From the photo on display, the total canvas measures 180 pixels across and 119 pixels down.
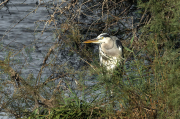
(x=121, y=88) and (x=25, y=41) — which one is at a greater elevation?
(x=121, y=88)

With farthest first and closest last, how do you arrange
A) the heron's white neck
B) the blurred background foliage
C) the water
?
the water, the heron's white neck, the blurred background foliage

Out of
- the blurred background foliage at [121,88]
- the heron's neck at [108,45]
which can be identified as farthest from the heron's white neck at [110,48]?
the blurred background foliage at [121,88]

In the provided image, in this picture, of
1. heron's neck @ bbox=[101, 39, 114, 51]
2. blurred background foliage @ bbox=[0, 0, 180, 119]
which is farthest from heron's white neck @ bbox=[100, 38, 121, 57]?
blurred background foliage @ bbox=[0, 0, 180, 119]

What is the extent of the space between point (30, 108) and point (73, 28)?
4.74ft

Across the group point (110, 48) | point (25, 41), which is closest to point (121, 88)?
point (110, 48)

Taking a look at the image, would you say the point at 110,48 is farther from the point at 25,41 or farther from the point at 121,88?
the point at 25,41

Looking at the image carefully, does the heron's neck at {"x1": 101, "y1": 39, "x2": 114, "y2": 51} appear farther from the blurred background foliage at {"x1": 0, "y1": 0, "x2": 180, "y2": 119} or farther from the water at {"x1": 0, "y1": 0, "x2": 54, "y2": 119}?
the water at {"x1": 0, "y1": 0, "x2": 54, "y2": 119}

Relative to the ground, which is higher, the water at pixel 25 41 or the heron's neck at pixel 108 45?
the heron's neck at pixel 108 45

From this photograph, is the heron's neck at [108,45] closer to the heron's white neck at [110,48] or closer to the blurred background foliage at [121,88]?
the heron's white neck at [110,48]

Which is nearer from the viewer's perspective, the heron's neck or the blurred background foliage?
the blurred background foliage

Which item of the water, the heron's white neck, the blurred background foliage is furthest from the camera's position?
the water

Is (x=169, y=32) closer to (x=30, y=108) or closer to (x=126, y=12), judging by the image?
(x=126, y=12)

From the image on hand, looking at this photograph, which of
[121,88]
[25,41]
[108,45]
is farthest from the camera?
[25,41]

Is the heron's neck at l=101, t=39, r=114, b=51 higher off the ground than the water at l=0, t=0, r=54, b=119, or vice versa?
the heron's neck at l=101, t=39, r=114, b=51
